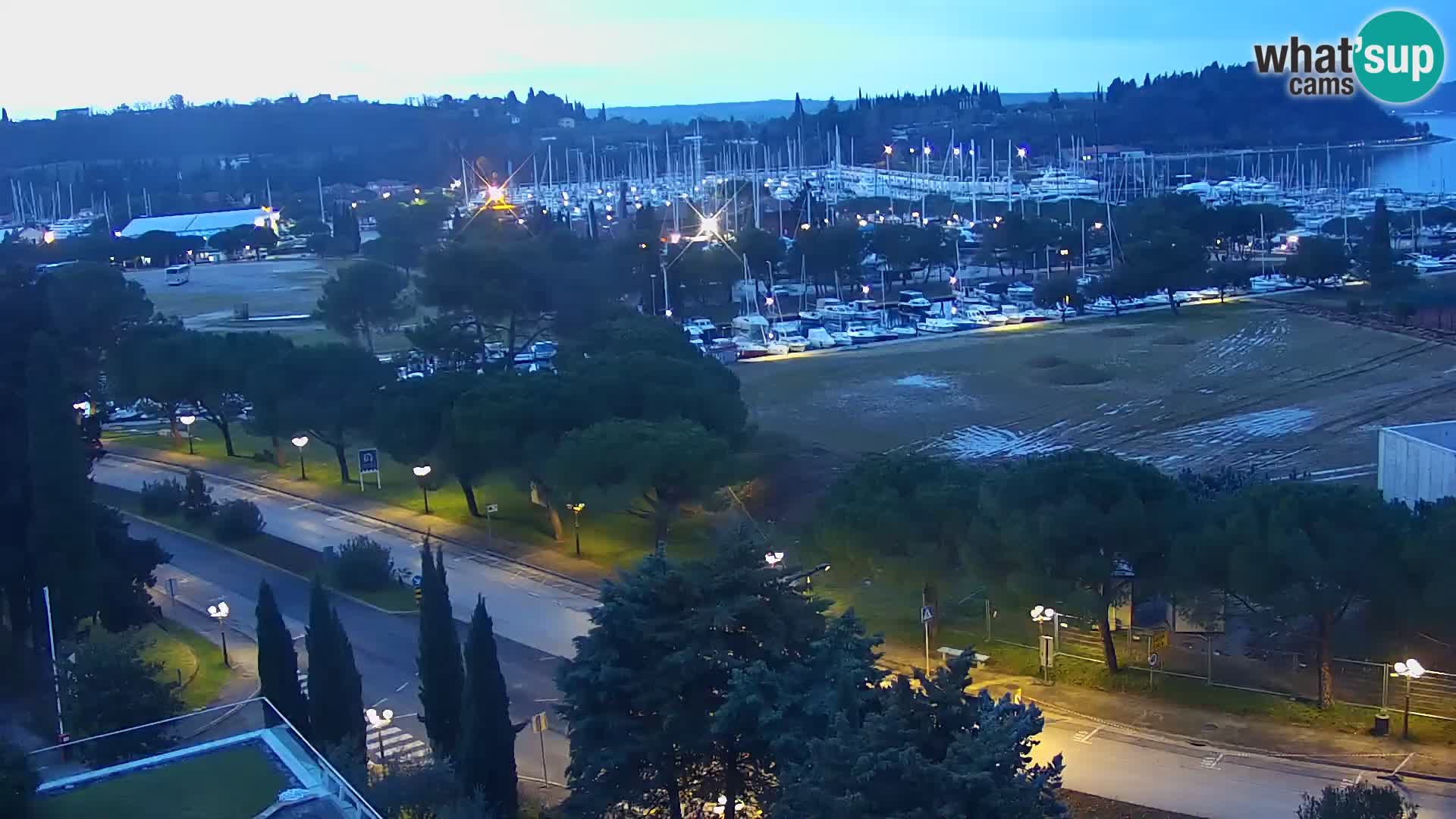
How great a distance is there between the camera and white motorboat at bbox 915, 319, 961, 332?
1543 inches

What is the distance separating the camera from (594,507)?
59.0 ft

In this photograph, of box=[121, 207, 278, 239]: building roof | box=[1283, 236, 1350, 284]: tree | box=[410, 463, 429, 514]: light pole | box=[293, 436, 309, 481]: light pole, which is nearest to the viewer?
box=[410, 463, 429, 514]: light pole

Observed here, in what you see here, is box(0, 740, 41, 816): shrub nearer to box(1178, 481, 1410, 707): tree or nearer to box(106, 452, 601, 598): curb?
box(106, 452, 601, 598): curb

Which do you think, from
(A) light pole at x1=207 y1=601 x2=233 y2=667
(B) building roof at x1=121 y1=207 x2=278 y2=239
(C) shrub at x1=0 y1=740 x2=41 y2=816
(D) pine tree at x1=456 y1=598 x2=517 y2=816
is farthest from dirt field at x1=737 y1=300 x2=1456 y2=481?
(B) building roof at x1=121 y1=207 x2=278 y2=239

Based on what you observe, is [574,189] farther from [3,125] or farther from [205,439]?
[205,439]

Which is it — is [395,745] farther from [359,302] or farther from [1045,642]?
[359,302]

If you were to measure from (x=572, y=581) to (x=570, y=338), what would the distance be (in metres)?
17.2

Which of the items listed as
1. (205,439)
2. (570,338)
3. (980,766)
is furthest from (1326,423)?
(205,439)

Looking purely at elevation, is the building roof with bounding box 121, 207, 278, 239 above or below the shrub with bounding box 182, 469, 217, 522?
above

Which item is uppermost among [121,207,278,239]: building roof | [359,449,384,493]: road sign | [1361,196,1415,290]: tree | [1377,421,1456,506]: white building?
[121,207,278,239]: building roof

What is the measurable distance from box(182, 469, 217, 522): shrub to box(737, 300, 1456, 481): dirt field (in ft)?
34.9

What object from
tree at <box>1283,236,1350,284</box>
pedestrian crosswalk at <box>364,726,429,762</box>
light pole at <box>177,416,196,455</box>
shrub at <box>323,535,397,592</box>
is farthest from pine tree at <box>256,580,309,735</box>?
tree at <box>1283,236,1350,284</box>

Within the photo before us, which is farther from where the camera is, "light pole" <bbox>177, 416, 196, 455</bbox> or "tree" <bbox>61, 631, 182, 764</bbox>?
"light pole" <bbox>177, 416, 196, 455</bbox>

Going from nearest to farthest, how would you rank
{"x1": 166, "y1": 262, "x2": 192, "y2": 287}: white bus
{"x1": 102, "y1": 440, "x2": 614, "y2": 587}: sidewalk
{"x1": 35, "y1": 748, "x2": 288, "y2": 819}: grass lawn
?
{"x1": 35, "y1": 748, "x2": 288, "y2": 819}: grass lawn < {"x1": 102, "y1": 440, "x2": 614, "y2": 587}: sidewalk < {"x1": 166, "y1": 262, "x2": 192, "y2": 287}: white bus
